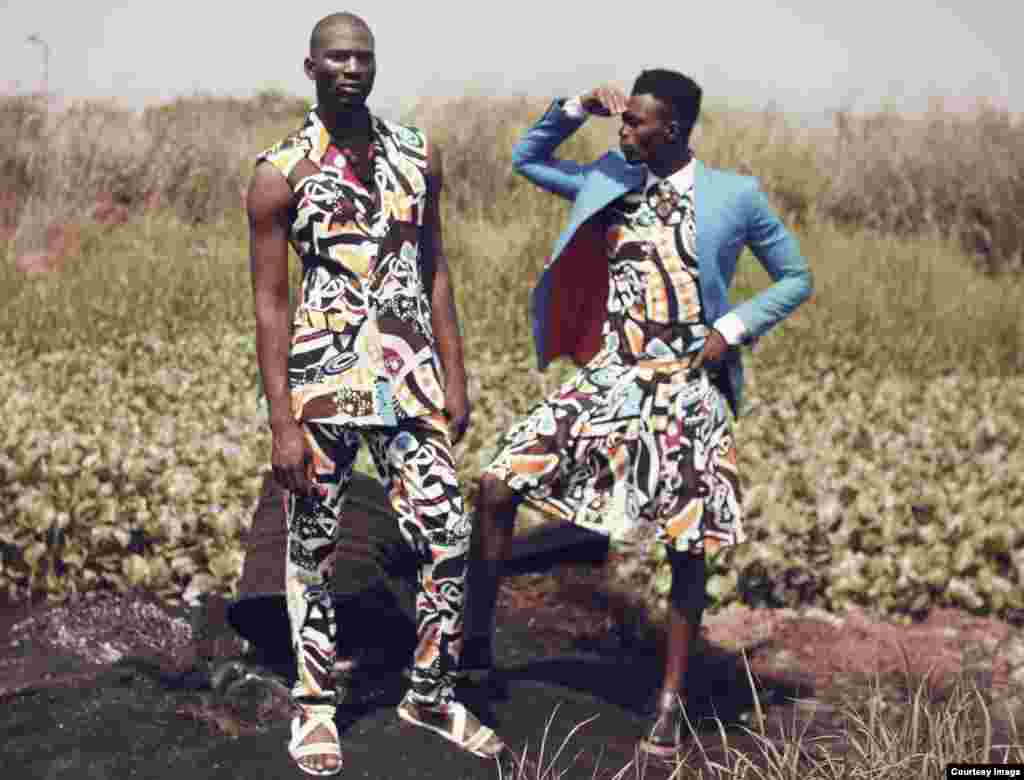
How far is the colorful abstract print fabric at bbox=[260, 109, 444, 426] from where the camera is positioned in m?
3.95

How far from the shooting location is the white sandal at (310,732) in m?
4.05

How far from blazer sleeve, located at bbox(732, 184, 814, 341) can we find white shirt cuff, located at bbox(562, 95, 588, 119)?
59 cm

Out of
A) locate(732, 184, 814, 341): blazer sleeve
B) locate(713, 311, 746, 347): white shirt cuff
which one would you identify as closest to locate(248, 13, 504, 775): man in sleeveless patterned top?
locate(713, 311, 746, 347): white shirt cuff

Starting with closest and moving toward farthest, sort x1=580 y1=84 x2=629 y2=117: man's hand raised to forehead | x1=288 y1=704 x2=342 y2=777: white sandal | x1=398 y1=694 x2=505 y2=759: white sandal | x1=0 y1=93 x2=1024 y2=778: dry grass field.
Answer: x1=288 y1=704 x2=342 y2=777: white sandal → x1=398 y1=694 x2=505 y2=759: white sandal → x1=580 y1=84 x2=629 y2=117: man's hand raised to forehead → x1=0 y1=93 x2=1024 y2=778: dry grass field

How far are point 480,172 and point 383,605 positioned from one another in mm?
12011

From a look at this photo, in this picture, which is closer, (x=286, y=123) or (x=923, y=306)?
(x=923, y=306)

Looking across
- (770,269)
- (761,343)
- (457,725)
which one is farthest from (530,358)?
(457,725)

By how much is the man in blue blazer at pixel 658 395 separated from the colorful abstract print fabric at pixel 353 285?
0.73 m

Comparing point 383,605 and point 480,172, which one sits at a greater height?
point 480,172

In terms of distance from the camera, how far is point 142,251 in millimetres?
12930

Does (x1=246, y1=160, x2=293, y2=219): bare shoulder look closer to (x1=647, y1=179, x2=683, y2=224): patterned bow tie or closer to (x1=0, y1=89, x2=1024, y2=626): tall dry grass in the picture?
(x1=647, y1=179, x2=683, y2=224): patterned bow tie

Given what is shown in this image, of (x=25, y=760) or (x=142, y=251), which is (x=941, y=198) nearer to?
(x=142, y=251)

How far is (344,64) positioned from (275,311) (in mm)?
665

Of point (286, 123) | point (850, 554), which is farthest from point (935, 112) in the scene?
point (850, 554)
